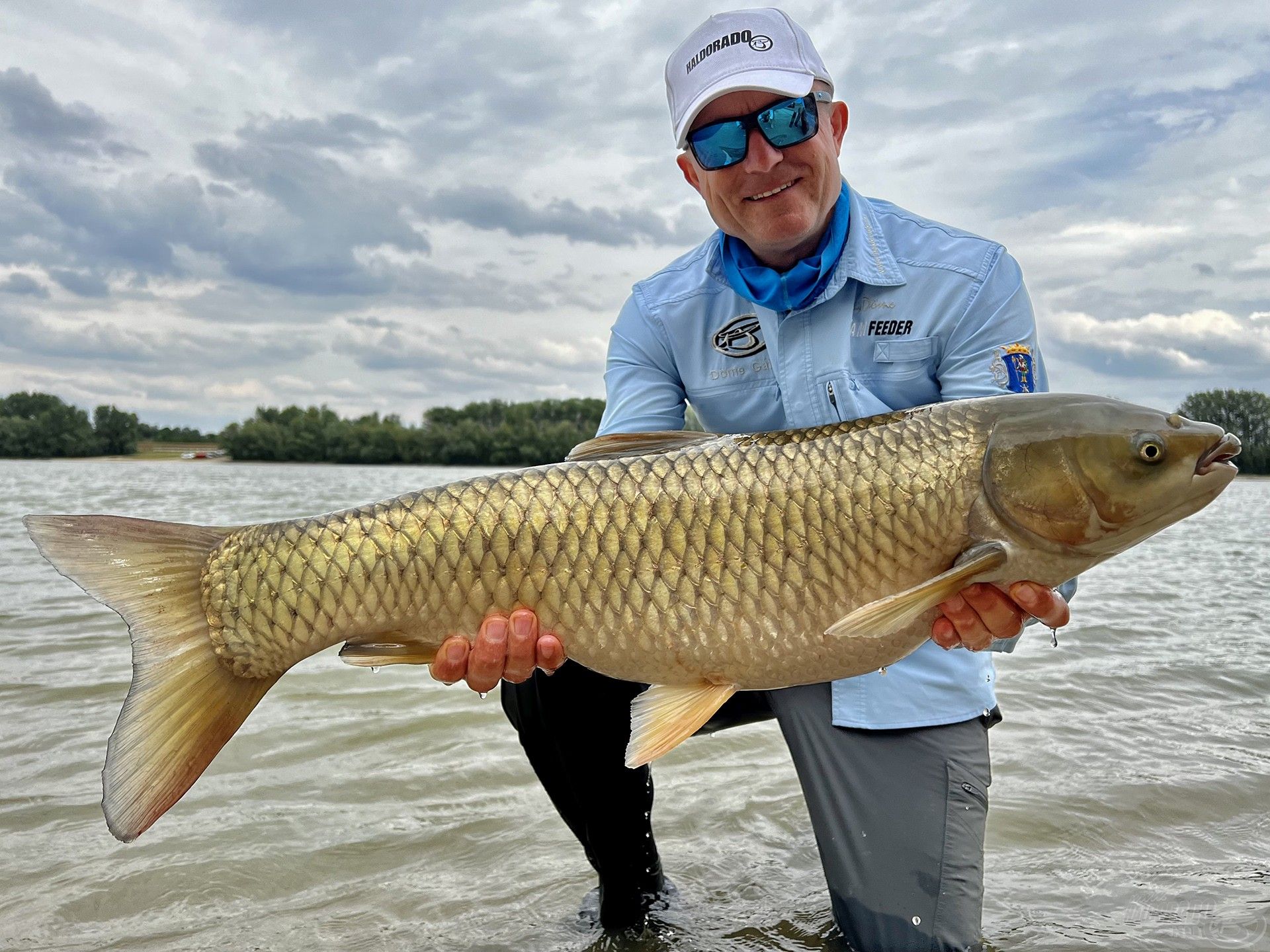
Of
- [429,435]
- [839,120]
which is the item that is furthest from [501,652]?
[429,435]

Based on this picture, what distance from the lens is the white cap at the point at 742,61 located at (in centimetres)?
274

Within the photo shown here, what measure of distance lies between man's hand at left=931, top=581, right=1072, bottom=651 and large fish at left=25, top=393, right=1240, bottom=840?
0.04m

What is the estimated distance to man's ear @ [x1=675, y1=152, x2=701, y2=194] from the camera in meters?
2.96

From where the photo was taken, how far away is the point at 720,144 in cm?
280

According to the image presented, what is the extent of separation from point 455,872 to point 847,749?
138 centimetres

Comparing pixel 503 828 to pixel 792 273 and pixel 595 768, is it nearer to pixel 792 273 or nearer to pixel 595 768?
pixel 595 768

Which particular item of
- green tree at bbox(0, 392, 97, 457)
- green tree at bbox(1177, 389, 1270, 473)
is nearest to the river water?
green tree at bbox(1177, 389, 1270, 473)

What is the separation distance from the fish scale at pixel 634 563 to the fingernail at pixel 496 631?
4 centimetres

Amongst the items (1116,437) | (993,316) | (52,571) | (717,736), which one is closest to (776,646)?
(1116,437)

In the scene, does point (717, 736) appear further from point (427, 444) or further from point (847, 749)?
point (427, 444)

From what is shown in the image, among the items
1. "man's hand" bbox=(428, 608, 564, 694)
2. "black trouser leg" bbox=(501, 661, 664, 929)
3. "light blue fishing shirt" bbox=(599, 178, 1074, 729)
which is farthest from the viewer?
"black trouser leg" bbox=(501, 661, 664, 929)

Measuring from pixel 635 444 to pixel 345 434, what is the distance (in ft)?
227

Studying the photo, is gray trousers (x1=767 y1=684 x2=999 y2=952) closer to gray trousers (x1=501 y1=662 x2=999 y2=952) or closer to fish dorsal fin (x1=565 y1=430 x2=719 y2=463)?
A: gray trousers (x1=501 y1=662 x2=999 y2=952)

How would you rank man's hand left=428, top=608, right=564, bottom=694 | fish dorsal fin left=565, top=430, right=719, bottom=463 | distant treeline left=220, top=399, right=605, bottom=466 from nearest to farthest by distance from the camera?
man's hand left=428, top=608, right=564, bottom=694
fish dorsal fin left=565, top=430, right=719, bottom=463
distant treeline left=220, top=399, right=605, bottom=466
